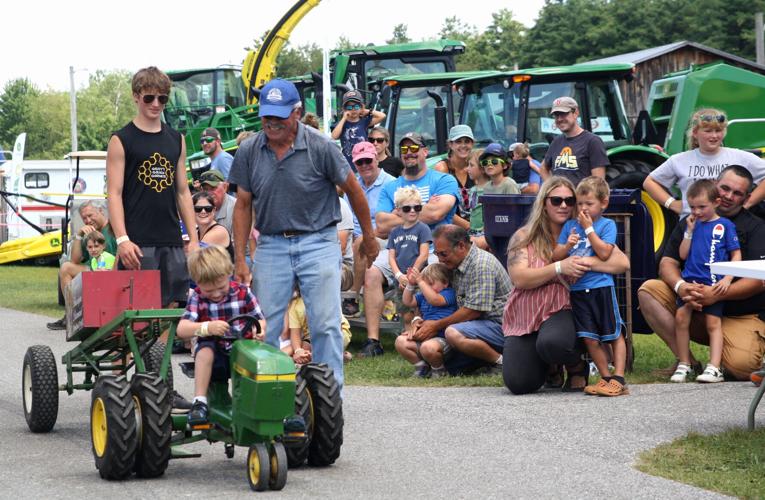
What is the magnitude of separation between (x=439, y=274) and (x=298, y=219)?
3.18 metres

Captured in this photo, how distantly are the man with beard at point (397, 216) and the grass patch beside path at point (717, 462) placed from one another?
4.96 m

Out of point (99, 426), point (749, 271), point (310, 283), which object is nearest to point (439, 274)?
point (310, 283)

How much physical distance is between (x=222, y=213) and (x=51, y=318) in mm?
5838

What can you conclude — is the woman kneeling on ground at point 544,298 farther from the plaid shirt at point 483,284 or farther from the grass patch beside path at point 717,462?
the grass patch beside path at point 717,462

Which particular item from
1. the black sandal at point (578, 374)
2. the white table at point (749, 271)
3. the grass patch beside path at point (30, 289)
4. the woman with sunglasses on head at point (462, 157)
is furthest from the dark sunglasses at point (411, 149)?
the grass patch beside path at point (30, 289)

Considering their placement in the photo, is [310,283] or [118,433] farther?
[310,283]

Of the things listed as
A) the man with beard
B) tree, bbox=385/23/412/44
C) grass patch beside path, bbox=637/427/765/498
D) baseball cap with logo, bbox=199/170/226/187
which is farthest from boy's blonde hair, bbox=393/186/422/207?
tree, bbox=385/23/412/44

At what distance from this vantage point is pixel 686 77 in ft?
62.9

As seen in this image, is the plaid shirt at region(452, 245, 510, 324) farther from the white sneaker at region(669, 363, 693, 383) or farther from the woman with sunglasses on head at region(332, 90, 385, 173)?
the woman with sunglasses on head at region(332, 90, 385, 173)

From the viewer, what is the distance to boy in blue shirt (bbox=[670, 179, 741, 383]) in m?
9.96

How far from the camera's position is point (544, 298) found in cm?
970

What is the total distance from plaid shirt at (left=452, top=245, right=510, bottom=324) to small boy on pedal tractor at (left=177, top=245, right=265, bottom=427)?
11.5ft

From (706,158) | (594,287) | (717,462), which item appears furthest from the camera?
(706,158)

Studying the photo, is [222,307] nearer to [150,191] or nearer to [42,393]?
[150,191]
